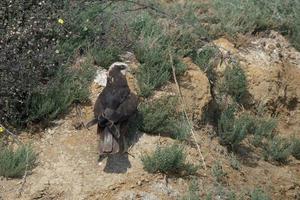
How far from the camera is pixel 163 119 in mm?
7434

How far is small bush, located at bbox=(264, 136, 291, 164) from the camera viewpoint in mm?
8086

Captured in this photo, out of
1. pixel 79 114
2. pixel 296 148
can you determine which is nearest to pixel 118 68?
Answer: pixel 79 114

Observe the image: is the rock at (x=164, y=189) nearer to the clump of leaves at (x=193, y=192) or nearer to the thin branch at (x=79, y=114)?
the clump of leaves at (x=193, y=192)

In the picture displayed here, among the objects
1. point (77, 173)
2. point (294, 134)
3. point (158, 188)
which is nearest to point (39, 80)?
point (77, 173)

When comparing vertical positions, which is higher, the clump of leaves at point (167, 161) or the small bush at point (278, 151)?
the clump of leaves at point (167, 161)

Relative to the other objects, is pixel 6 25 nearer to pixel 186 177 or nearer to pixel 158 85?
pixel 158 85

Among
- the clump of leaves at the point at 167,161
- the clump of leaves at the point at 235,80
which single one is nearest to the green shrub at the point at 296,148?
the clump of leaves at the point at 235,80

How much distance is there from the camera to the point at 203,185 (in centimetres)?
709

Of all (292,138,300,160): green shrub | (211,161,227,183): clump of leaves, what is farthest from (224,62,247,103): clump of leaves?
(211,161,227,183): clump of leaves

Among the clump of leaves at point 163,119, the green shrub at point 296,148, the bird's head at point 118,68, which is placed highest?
the bird's head at point 118,68

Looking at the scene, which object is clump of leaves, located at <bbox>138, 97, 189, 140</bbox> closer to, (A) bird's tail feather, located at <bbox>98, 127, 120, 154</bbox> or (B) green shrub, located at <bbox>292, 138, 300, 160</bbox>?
(A) bird's tail feather, located at <bbox>98, 127, 120, 154</bbox>

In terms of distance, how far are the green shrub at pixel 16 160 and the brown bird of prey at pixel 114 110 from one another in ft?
2.41

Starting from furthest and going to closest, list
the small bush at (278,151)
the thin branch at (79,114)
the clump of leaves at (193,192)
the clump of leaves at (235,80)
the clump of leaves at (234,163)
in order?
the clump of leaves at (235,80) < the small bush at (278,151) < the clump of leaves at (234,163) < the thin branch at (79,114) < the clump of leaves at (193,192)

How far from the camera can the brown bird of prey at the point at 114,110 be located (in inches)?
265
